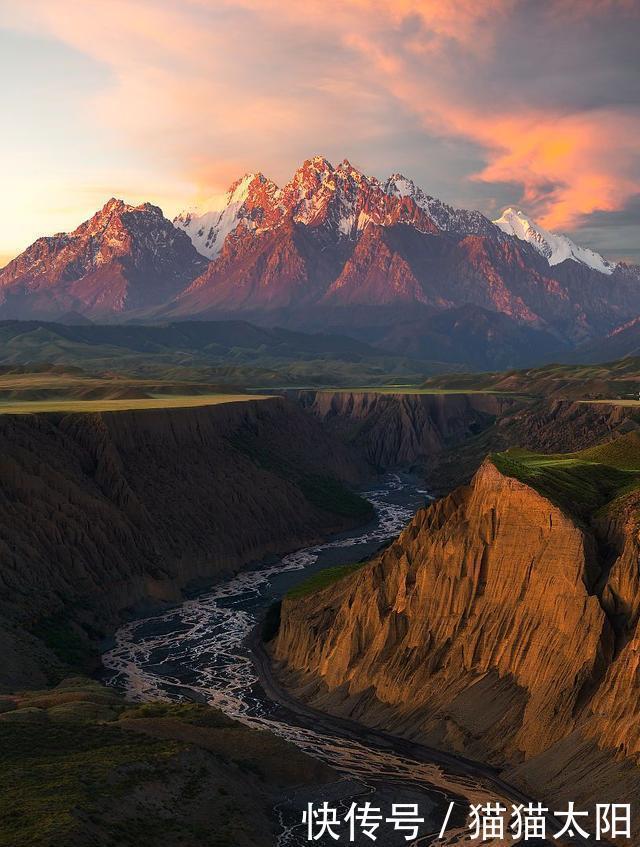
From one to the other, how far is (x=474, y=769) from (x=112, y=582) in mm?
64894

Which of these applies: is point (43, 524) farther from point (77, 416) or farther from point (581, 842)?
point (581, 842)

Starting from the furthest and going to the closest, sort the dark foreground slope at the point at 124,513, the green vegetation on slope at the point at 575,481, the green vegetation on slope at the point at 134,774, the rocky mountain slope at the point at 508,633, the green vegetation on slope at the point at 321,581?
the dark foreground slope at the point at 124,513 < the green vegetation on slope at the point at 321,581 < the green vegetation on slope at the point at 575,481 < the rocky mountain slope at the point at 508,633 < the green vegetation on slope at the point at 134,774

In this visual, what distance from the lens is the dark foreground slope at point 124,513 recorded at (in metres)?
116

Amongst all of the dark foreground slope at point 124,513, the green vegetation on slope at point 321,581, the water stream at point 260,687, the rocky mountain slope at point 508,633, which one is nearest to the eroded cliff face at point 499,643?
the rocky mountain slope at point 508,633

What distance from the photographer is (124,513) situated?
14488 centimetres

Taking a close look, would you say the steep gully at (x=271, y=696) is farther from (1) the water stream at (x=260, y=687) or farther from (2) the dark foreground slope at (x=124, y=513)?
(2) the dark foreground slope at (x=124, y=513)

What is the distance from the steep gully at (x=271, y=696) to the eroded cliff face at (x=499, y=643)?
2.38 meters

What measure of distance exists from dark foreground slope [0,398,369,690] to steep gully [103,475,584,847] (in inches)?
222

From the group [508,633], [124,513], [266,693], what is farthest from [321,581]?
[124,513]

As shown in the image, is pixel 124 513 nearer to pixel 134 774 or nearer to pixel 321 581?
pixel 321 581

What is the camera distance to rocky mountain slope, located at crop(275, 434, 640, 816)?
7219cm

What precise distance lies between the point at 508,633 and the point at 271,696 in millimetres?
21698

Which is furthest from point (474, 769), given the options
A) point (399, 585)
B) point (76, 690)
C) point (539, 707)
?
point (76, 690)

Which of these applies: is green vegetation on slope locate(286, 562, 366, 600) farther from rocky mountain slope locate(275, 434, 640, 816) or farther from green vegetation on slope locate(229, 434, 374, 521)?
green vegetation on slope locate(229, 434, 374, 521)
